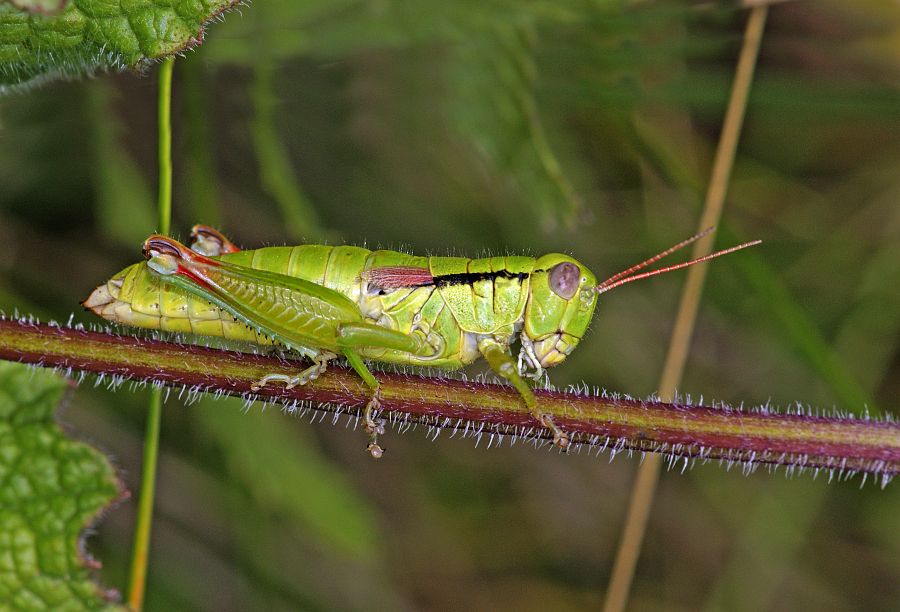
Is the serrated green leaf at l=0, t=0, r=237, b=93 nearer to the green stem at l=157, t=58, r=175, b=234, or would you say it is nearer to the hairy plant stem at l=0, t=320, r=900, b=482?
the green stem at l=157, t=58, r=175, b=234

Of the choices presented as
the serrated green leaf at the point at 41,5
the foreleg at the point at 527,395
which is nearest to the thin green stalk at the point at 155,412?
the serrated green leaf at the point at 41,5

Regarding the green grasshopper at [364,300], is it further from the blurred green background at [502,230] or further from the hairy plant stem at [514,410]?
the blurred green background at [502,230]

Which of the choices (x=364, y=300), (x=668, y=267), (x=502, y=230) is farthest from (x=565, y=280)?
(x=502, y=230)

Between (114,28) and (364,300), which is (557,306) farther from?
(114,28)

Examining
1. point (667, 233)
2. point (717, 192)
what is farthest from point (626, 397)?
point (667, 233)

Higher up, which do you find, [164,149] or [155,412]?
[164,149]
